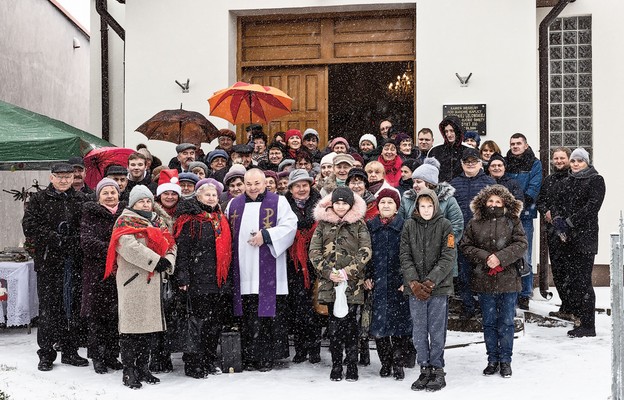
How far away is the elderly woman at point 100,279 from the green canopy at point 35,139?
2.46m

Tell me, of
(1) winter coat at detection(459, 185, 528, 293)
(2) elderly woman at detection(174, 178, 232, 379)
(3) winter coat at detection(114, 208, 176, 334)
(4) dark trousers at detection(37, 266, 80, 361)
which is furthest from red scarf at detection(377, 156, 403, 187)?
(4) dark trousers at detection(37, 266, 80, 361)

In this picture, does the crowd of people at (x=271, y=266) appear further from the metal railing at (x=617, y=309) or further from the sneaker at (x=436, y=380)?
the metal railing at (x=617, y=309)

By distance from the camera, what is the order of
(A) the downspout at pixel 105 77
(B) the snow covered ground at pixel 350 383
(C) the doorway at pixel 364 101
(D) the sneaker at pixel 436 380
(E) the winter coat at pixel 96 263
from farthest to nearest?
(C) the doorway at pixel 364 101, (A) the downspout at pixel 105 77, (E) the winter coat at pixel 96 263, (D) the sneaker at pixel 436 380, (B) the snow covered ground at pixel 350 383

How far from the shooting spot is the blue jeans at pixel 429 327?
6.82 meters

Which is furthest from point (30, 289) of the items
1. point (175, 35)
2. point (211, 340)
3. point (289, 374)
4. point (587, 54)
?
point (587, 54)

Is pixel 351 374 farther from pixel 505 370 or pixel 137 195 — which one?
pixel 137 195

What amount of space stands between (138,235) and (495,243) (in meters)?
3.16

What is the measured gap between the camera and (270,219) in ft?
24.5

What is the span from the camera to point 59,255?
7699 millimetres

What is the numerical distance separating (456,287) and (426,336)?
209 cm

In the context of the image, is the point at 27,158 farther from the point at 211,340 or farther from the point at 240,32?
the point at 240,32

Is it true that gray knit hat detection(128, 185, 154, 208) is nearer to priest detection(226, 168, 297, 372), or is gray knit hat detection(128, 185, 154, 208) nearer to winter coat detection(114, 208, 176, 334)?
winter coat detection(114, 208, 176, 334)

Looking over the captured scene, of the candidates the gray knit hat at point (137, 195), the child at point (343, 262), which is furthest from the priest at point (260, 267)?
the gray knit hat at point (137, 195)

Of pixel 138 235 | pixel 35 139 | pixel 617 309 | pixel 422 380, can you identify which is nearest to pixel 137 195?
pixel 138 235
